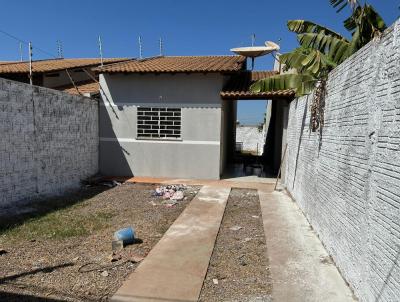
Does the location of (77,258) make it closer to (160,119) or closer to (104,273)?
(104,273)

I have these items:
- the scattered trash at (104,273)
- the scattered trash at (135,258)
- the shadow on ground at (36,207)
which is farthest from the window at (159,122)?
the scattered trash at (104,273)

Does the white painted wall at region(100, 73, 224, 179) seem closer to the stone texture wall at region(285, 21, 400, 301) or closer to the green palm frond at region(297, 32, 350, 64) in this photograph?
the green palm frond at region(297, 32, 350, 64)

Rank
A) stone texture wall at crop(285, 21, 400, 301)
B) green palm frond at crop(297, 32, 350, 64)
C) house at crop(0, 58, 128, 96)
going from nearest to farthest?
stone texture wall at crop(285, 21, 400, 301), green palm frond at crop(297, 32, 350, 64), house at crop(0, 58, 128, 96)

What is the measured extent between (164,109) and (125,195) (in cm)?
426

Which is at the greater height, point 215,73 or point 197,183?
point 215,73

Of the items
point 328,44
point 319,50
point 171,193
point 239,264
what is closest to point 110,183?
point 171,193

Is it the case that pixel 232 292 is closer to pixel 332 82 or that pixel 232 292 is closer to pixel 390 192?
pixel 390 192

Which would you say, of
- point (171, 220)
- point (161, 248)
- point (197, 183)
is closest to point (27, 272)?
point (161, 248)

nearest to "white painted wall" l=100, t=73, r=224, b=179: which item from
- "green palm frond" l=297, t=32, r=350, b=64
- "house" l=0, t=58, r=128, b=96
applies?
"house" l=0, t=58, r=128, b=96

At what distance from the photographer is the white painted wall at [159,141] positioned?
12.8 metres

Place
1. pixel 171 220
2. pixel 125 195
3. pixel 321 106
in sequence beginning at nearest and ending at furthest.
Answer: pixel 321 106
pixel 171 220
pixel 125 195

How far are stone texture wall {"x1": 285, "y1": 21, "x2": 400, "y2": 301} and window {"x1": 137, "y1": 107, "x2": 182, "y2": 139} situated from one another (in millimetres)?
7541

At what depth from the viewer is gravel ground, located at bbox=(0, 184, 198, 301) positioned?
165 inches

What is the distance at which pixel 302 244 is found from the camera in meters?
5.98
